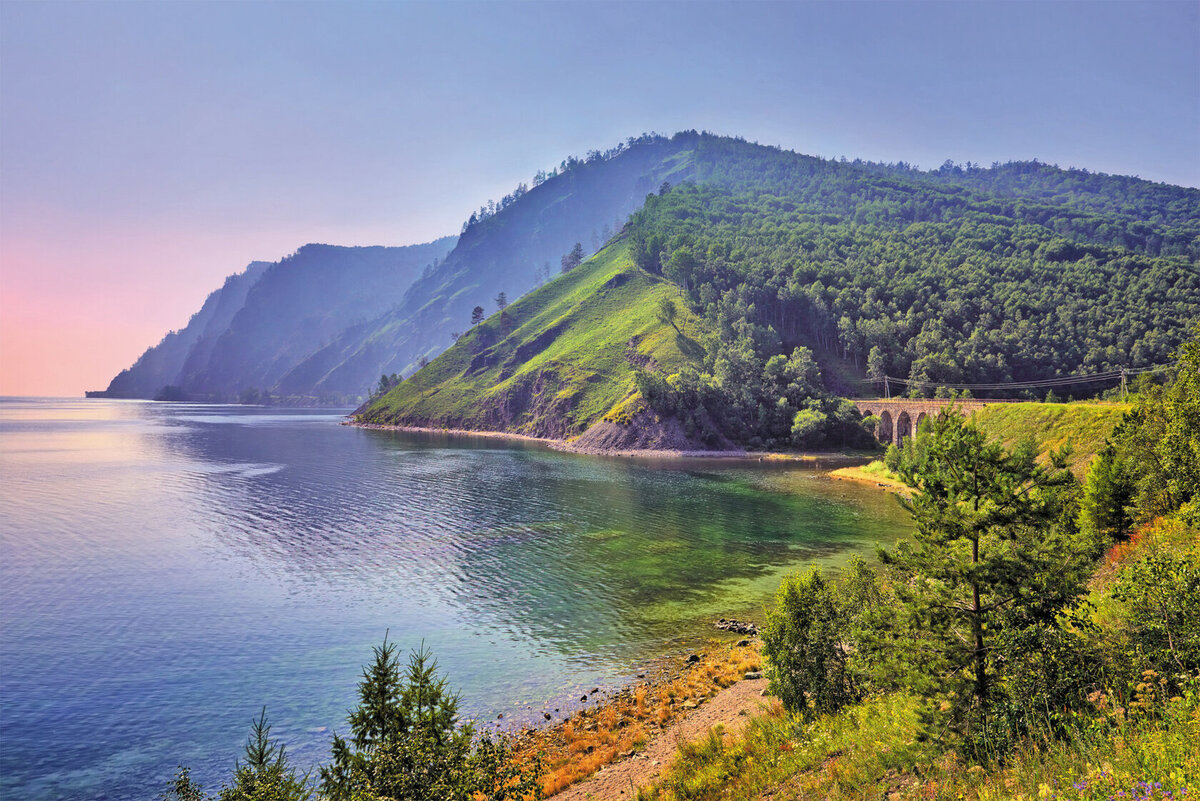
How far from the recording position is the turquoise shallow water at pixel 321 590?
104ft

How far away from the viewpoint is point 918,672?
16.6 meters

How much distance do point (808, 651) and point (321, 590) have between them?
43038 millimetres

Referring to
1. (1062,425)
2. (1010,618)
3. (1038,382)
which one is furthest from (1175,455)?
(1038,382)

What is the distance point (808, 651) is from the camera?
26.4 meters

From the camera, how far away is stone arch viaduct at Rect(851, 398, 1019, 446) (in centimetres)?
13825

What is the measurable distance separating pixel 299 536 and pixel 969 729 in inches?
2838

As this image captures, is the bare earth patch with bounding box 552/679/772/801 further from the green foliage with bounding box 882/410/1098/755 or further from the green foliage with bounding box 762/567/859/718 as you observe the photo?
the green foliage with bounding box 882/410/1098/755

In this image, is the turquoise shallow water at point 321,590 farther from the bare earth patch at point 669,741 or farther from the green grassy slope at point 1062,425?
the green grassy slope at point 1062,425

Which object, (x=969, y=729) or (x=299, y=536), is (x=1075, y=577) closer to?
(x=969, y=729)

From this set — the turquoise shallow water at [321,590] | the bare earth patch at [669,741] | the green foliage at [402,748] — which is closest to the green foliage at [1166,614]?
the bare earth patch at [669,741]

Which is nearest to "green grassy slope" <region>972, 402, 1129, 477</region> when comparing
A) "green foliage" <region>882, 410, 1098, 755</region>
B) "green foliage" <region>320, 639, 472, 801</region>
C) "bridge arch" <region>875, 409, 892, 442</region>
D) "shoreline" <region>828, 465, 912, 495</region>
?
"shoreline" <region>828, 465, 912, 495</region>

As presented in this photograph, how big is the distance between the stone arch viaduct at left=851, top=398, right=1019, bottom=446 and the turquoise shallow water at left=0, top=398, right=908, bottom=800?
4779 cm

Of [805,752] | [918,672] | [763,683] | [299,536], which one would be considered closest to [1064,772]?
[918,672]

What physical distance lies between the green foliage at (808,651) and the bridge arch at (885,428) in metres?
140
